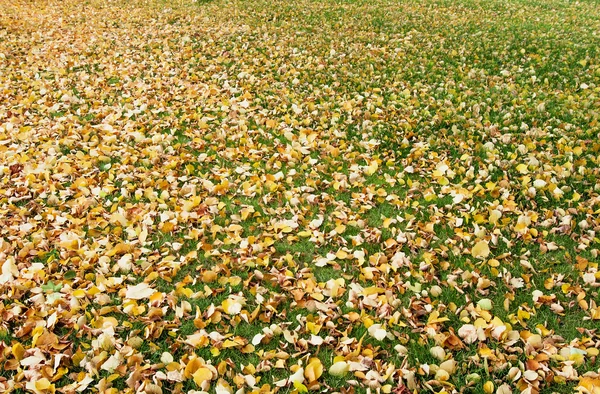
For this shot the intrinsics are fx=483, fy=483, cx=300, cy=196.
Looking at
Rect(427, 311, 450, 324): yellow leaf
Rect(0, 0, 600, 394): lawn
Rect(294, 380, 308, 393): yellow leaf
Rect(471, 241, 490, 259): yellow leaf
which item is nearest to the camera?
Rect(294, 380, 308, 393): yellow leaf

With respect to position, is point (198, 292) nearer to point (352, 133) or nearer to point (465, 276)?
point (465, 276)

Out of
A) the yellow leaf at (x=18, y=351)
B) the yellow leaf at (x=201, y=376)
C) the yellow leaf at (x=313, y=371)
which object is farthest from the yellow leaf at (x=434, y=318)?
the yellow leaf at (x=18, y=351)

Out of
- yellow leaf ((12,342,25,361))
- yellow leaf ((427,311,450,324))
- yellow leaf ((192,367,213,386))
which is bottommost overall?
yellow leaf ((427,311,450,324))

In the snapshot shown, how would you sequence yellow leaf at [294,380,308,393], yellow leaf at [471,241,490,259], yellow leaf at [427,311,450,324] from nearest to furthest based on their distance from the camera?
yellow leaf at [294,380,308,393] → yellow leaf at [427,311,450,324] → yellow leaf at [471,241,490,259]

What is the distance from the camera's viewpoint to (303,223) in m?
3.71

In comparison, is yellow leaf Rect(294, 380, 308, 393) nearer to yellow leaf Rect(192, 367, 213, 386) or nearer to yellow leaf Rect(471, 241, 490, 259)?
yellow leaf Rect(192, 367, 213, 386)

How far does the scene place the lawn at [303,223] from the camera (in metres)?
2.53

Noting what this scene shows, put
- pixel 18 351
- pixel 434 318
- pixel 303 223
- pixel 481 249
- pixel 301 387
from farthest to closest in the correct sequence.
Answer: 1. pixel 303 223
2. pixel 481 249
3. pixel 434 318
4. pixel 18 351
5. pixel 301 387

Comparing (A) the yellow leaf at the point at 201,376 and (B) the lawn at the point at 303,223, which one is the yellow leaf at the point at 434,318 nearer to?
(B) the lawn at the point at 303,223

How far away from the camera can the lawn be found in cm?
253

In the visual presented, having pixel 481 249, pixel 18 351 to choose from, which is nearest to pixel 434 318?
pixel 481 249

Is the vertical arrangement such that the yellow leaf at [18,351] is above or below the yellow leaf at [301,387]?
above

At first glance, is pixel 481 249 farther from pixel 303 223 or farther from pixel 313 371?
pixel 313 371

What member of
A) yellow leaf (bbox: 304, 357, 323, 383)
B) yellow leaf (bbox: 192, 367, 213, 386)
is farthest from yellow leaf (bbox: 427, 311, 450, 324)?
yellow leaf (bbox: 192, 367, 213, 386)
